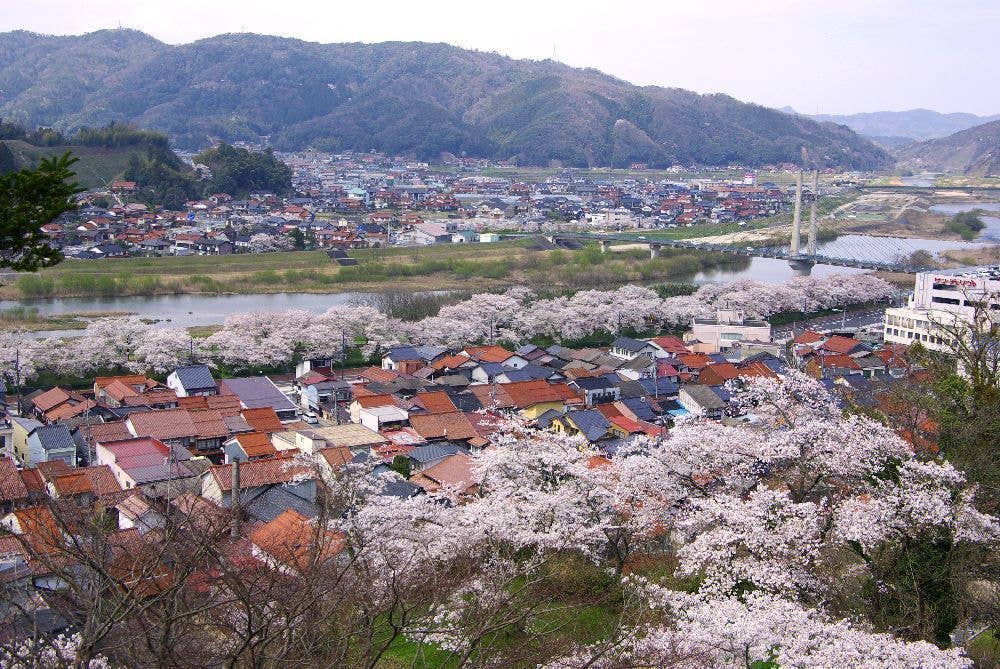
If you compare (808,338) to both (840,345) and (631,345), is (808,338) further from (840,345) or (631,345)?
(631,345)

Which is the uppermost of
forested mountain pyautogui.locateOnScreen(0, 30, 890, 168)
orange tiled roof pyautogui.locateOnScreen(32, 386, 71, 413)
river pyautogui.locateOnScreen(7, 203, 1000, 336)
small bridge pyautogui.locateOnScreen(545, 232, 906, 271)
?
forested mountain pyautogui.locateOnScreen(0, 30, 890, 168)

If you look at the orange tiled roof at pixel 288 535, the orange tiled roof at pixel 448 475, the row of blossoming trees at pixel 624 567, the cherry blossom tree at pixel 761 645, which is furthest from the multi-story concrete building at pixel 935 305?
the cherry blossom tree at pixel 761 645

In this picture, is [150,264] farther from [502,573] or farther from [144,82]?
[144,82]

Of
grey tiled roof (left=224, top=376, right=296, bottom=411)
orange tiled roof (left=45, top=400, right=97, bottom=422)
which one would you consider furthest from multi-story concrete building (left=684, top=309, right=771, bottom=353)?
orange tiled roof (left=45, top=400, right=97, bottom=422)

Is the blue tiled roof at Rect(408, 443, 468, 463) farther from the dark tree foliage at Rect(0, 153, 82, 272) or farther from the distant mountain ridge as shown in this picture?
the distant mountain ridge

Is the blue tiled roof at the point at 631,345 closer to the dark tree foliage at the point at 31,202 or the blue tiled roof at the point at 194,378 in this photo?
the blue tiled roof at the point at 194,378
